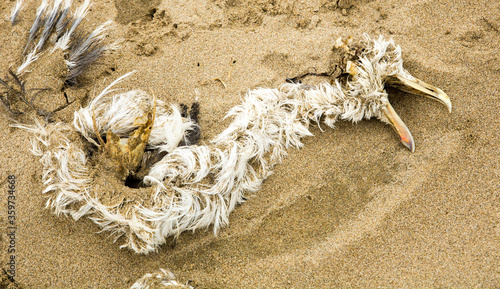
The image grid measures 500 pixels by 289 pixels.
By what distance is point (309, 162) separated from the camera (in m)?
2.81

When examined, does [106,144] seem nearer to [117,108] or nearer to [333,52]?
[117,108]

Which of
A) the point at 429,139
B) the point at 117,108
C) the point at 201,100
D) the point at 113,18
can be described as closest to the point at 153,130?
the point at 117,108

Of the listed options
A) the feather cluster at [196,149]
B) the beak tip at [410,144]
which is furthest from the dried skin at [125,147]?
the beak tip at [410,144]

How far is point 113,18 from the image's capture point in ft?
10.9

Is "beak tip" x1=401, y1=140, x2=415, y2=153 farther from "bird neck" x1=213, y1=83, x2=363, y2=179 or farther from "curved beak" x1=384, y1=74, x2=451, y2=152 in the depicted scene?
"bird neck" x1=213, y1=83, x2=363, y2=179

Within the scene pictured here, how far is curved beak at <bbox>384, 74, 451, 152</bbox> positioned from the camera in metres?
2.76

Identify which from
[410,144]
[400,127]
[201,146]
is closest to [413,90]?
[400,127]

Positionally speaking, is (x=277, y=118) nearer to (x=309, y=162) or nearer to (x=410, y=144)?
(x=309, y=162)

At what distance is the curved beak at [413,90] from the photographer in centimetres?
276

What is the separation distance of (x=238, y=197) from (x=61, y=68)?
173 centimetres

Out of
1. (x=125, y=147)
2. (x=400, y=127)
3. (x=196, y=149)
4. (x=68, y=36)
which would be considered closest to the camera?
(x=125, y=147)

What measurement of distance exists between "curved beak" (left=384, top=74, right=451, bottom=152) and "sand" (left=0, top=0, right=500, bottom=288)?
12 centimetres

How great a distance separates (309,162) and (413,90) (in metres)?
0.96

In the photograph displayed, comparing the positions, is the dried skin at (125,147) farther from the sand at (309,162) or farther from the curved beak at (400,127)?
the curved beak at (400,127)
